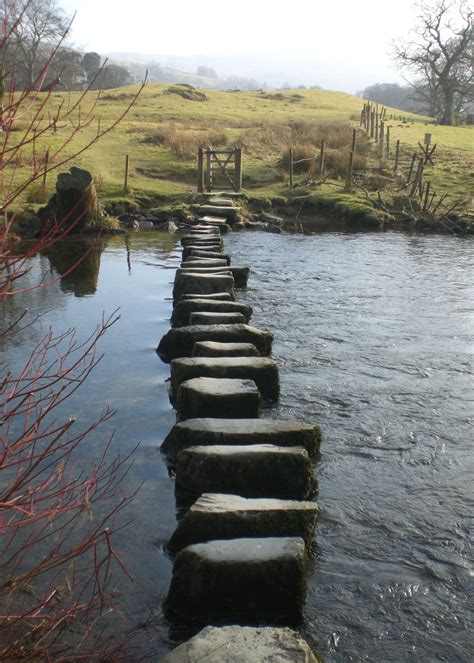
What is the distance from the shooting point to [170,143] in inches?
1238

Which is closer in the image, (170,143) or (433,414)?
(433,414)

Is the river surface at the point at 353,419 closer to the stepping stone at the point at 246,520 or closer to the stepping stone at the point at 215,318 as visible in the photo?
the stepping stone at the point at 246,520

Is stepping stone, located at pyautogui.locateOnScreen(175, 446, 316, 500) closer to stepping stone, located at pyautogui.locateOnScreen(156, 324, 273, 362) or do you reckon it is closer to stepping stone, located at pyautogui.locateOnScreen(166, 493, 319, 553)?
stepping stone, located at pyautogui.locateOnScreen(166, 493, 319, 553)

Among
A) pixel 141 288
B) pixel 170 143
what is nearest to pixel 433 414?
pixel 141 288

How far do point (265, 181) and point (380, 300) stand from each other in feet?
50.4

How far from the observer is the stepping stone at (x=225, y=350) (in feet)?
23.8

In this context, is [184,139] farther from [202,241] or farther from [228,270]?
[228,270]

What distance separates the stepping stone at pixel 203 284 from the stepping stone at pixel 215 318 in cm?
196

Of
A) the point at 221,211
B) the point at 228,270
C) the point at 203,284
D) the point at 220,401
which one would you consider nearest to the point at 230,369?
the point at 220,401

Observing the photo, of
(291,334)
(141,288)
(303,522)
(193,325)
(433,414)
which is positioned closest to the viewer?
(303,522)

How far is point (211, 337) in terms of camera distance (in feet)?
26.3

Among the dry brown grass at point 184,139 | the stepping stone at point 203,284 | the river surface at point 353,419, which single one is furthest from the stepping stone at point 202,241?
the dry brown grass at point 184,139

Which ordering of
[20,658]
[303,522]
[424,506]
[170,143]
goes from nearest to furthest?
[20,658] → [303,522] → [424,506] → [170,143]

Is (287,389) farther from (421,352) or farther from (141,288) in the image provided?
(141,288)
